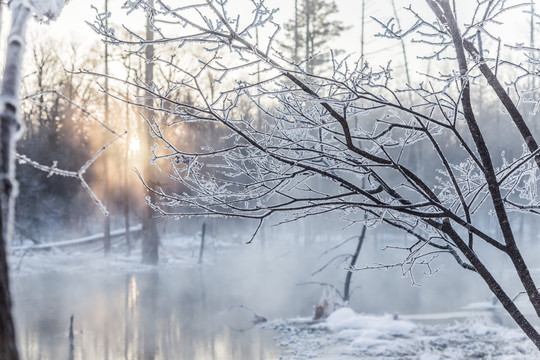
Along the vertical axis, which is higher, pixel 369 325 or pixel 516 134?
pixel 516 134

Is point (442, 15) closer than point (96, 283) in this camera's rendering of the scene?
Yes

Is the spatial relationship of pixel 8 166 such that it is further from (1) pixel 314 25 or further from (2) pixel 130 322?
(1) pixel 314 25

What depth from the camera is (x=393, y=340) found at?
9961 mm

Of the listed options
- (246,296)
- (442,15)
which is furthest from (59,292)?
(442,15)

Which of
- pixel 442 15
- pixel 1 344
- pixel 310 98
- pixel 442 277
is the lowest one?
pixel 442 277

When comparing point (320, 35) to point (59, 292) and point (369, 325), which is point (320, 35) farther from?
point (369, 325)

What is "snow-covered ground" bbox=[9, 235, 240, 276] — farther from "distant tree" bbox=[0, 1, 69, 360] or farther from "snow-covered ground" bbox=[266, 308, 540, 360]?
"distant tree" bbox=[0, 1, 69, 360]

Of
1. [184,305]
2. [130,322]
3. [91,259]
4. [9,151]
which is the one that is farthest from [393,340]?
[91,259]

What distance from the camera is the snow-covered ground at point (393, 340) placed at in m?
8.86

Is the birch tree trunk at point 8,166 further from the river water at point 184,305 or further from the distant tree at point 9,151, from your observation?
the river water at point 184,305

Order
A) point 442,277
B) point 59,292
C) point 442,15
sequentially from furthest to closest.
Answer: point 442,277, point 59,292, point 442,15

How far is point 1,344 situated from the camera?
105cm

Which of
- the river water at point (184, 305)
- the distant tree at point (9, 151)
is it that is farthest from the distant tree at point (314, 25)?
the distant tree at point (9, 151)

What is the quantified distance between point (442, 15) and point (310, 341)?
26.7ft
